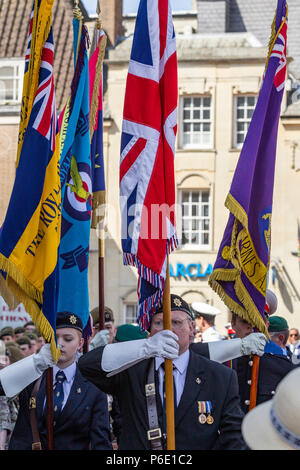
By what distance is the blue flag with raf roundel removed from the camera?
22.7 feet

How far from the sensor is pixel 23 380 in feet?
17.3

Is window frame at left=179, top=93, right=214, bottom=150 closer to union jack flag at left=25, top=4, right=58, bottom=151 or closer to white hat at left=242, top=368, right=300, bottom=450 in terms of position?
union jack flag at left=25, top=4, right=58, bottom=151

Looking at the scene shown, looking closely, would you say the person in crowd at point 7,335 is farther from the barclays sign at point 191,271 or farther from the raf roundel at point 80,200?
the barclays sign at point 191,271

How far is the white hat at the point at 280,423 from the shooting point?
297cm

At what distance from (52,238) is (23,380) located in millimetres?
1050

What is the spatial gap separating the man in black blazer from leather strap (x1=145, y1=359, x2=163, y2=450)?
0.06 ft

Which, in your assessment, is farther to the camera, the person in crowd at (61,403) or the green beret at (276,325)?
the green beret at (276,325)

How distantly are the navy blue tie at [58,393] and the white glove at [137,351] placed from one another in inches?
28.9

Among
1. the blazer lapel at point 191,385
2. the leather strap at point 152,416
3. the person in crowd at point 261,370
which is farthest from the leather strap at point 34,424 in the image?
the person in crowd at point 261,370

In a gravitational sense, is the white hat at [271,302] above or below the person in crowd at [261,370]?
above

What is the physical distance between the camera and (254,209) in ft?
20.3

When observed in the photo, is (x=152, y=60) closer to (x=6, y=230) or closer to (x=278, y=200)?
(x=6, y=230)

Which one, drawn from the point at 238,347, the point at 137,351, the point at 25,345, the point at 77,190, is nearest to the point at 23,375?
the point at 137,351

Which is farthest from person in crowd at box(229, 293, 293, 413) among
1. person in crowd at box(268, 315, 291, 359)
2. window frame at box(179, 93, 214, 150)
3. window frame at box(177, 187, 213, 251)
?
window frame at box(179, 93, 214, 150)
